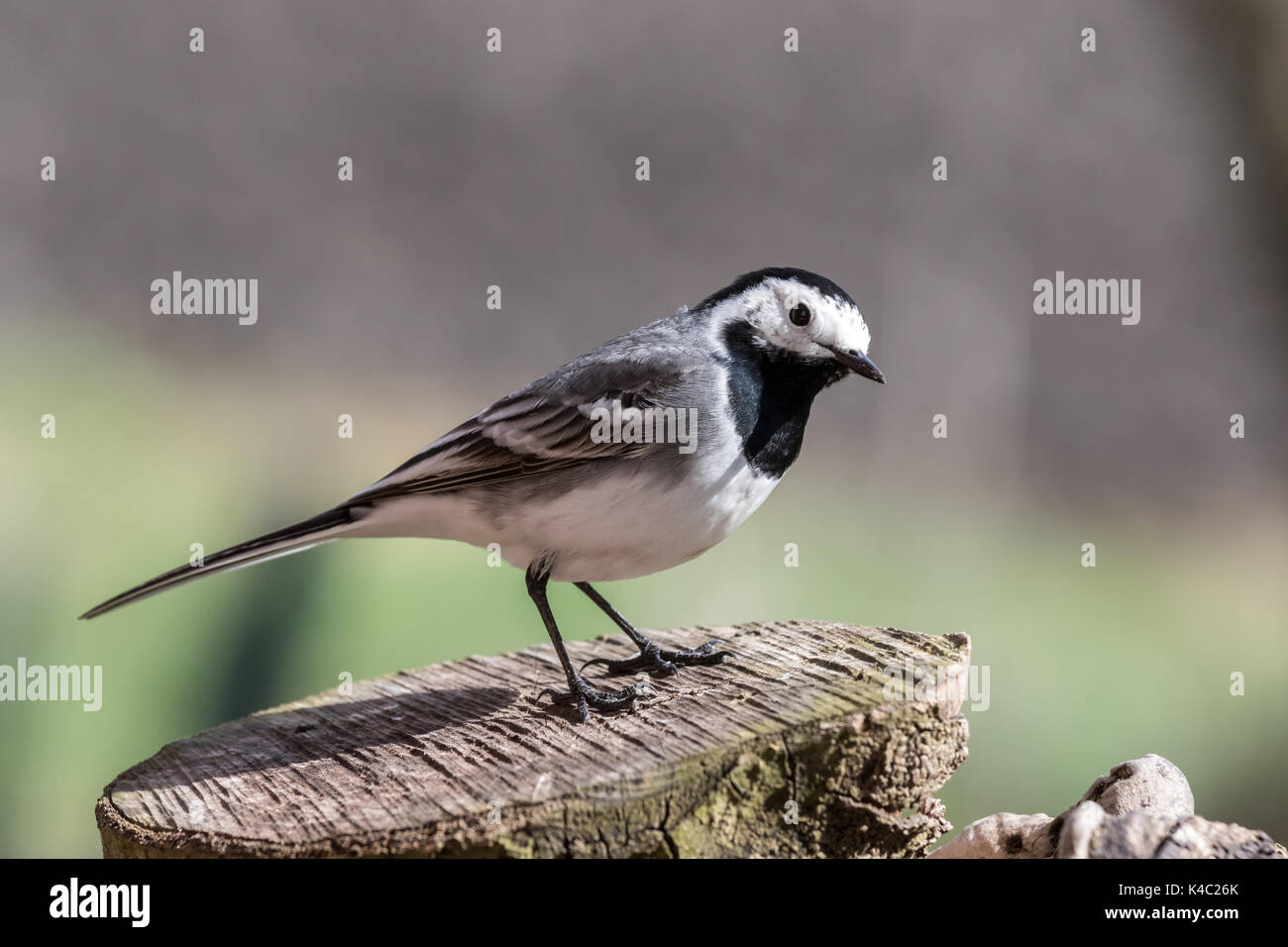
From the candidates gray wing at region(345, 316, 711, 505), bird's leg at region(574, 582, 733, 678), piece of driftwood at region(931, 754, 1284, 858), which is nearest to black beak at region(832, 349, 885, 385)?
gray wing at region(345, 316, 711, 505)

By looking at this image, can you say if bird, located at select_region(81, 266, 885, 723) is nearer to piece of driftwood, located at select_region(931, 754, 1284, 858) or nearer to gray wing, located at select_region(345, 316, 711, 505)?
gray wing, located at select_region(345, 316, 711, 505)

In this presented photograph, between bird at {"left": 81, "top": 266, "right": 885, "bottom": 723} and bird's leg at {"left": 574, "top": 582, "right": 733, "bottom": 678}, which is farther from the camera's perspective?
bird's leg at {"left": 574, "top": 582, "right": 733, "bottom": 678}

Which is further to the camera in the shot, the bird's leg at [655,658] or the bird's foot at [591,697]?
the bird's leg at [655,658]

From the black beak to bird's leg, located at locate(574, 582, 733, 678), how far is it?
94cm

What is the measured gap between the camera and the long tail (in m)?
3.08

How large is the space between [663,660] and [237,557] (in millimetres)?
1287

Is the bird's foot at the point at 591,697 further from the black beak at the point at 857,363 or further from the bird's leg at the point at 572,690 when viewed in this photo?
the black beak at the point at 857,363

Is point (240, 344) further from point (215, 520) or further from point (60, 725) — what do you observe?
point (60, 725)

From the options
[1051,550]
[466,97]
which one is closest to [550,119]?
[466,97]

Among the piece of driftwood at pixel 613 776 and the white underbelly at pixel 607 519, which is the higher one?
the white underbelly at pixel 607 519

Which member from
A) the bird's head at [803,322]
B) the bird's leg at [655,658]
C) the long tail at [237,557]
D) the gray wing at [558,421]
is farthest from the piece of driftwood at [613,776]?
the bird's head at [803,322]

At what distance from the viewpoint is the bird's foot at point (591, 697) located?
3037mm

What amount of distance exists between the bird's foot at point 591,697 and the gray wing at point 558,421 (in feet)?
2.06

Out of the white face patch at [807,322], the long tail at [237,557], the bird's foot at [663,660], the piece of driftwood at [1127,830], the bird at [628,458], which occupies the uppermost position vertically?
the white face patch at [807,322]
